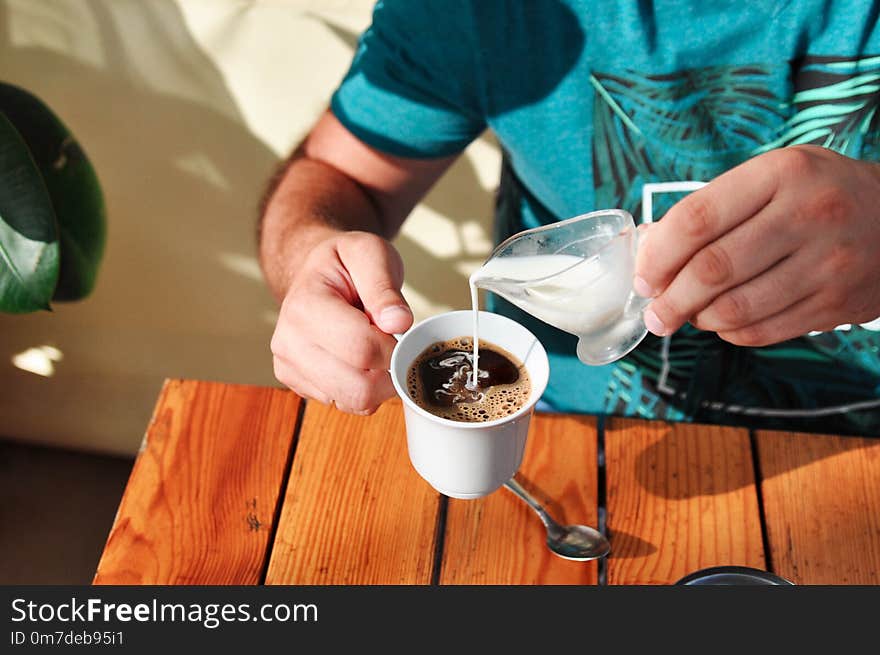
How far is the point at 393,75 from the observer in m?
1.47

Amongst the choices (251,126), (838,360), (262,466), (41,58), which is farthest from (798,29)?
(41,58)

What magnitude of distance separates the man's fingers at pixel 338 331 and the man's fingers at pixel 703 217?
1.03 ft

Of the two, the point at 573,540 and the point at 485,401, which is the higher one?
the point at 485,401

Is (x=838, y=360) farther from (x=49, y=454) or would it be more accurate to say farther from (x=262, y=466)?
(x=49, y=454)

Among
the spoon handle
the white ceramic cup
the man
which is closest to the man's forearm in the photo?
the man

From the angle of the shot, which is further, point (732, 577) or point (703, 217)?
point (732, 577)

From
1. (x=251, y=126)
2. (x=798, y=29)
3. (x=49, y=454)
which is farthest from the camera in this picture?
(x=49, y=454)

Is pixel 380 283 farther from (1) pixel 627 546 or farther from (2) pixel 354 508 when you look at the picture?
(1) pixel 627 546

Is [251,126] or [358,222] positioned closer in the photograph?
[358,222]

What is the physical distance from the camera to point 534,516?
1182 mm

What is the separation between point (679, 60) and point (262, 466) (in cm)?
78

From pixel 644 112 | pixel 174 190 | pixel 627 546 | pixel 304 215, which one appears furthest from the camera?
pixel 174 190

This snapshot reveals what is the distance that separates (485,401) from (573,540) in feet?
0.73

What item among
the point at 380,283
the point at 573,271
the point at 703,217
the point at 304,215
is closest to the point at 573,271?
the point at 573,271
